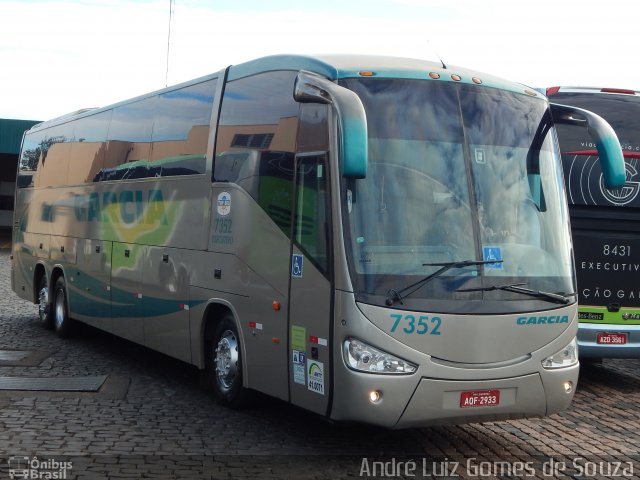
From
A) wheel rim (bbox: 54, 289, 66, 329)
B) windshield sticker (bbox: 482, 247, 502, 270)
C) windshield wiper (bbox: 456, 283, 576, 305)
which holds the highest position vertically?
windshield sticker (bbox: 482, 247, 502, 270)

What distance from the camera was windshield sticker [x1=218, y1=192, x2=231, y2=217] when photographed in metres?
9.38

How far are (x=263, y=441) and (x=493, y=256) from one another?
8.22 feet

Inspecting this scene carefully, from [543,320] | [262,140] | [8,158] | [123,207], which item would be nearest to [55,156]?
[123,207]

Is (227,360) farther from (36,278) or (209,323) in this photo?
(36,278)

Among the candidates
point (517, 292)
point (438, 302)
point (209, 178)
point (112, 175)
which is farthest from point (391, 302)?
point (112, 175)

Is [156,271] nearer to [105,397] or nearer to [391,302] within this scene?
[105,397]

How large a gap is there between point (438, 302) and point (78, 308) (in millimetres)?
8419

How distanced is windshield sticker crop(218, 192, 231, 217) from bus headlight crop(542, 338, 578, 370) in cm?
337

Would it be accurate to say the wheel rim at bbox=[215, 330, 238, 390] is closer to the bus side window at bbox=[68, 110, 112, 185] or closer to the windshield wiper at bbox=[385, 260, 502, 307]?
the windshield wiper at bbox=[385, 260, 502, 307]

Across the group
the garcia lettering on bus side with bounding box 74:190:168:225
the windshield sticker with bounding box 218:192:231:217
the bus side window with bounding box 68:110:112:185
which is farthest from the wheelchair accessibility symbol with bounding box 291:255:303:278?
the bus side window with bounding box 68:110:112:185

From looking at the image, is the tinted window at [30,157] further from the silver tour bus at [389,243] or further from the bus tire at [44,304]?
the silver tour bus at [389,243]

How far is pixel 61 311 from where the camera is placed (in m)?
15.2

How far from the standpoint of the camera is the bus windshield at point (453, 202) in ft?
23.9

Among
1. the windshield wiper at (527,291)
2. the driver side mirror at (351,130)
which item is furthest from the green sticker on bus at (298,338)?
the driver side mirror at (351,130)
